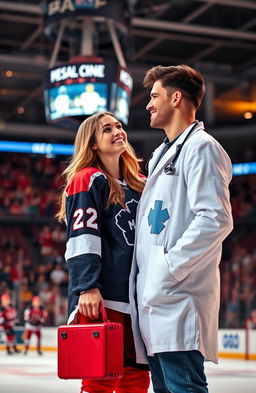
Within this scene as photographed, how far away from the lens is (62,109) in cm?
1427

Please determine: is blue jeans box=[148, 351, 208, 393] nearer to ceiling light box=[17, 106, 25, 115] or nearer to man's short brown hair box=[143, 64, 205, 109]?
man's short brown hair box=[143, 64, 205, 109]

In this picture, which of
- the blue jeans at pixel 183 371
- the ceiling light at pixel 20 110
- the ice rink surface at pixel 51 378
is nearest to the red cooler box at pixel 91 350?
the blue jeans at pixel 183 371

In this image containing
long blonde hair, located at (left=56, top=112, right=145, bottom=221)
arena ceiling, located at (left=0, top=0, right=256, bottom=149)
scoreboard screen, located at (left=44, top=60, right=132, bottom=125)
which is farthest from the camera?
arena ceiling, located at (left=0, top=0, right=256, bottom=149)

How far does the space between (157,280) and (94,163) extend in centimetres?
86

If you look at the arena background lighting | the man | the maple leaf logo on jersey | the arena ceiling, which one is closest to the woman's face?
the maple leaf logo on jersey

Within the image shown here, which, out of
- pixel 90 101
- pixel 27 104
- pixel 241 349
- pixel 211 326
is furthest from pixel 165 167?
pixel 27 104

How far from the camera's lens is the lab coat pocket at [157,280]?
2832 millimetres

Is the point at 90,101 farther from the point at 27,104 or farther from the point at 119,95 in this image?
the point at 27,104

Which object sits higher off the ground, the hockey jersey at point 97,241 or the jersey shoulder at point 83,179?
the jersey shoulder at point 83,179

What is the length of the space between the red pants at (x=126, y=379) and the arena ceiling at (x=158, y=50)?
41.4 ft

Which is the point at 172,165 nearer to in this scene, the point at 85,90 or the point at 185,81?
the point at 185,81

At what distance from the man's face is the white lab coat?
0.16m

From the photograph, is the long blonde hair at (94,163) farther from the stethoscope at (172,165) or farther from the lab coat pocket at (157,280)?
the lab coat pocket at (157,280)

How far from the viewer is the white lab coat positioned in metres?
2.81
